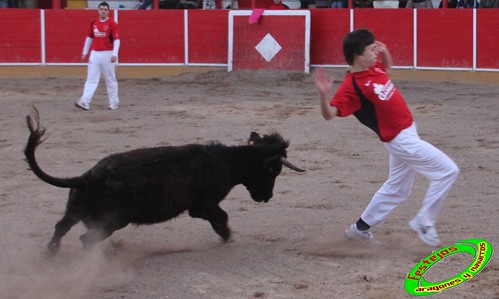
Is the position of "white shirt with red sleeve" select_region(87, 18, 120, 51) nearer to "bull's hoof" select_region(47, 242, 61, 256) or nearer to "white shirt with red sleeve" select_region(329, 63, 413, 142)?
"bull's hoof" select_region(47, 242, 61, 256)

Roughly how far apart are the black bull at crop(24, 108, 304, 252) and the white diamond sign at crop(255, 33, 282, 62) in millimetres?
10339

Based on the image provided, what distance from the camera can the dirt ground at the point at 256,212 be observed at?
213 inches

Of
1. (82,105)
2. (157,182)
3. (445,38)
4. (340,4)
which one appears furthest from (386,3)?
(157,182)

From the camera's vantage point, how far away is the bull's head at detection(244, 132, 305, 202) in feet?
21.1

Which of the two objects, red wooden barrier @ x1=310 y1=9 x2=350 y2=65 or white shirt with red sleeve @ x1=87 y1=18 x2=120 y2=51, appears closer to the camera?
white shirt with red sleeve @ x1=87 y1=18 x2=120 y2=51

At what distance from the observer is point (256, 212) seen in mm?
7398

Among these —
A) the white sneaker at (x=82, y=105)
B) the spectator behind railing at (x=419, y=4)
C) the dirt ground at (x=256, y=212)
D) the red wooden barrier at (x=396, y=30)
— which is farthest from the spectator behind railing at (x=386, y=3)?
the white sneaker at (x=82, y=105)

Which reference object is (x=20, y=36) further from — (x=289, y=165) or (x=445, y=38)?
(x=289, y=165)

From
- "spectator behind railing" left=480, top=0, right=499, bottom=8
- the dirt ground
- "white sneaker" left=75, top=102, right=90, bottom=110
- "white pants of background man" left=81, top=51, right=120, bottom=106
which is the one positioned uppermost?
"spectator behind railing" left=480, top=0, right=499, bottom=8

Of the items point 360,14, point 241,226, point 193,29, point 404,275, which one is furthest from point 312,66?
point 404,275

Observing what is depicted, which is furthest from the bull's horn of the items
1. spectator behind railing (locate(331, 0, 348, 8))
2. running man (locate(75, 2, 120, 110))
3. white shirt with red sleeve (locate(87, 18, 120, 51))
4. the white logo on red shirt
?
spectator behind railing (locate(331, 0, 348, 8))

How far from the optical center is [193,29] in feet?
57.0

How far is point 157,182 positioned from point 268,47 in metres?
11.1

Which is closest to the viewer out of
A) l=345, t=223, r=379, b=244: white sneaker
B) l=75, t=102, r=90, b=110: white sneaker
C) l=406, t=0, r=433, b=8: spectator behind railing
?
l=345, t=223, r=379, b=244: white sneaker
